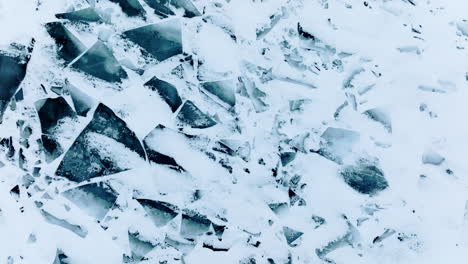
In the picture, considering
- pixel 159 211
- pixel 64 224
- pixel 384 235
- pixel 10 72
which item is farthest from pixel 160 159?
pixel 384 235

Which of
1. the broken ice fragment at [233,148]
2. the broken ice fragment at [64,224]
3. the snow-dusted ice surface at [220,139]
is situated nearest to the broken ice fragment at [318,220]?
the snow-dusted ice surface at [220,139]

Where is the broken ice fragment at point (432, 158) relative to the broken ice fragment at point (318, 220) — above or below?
above

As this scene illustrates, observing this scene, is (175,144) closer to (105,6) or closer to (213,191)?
(213,191)

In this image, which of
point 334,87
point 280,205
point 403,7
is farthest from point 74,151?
point 403,7

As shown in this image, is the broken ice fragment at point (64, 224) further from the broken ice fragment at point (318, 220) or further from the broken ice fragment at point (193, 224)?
the broken ice fragment at point (318, 220)

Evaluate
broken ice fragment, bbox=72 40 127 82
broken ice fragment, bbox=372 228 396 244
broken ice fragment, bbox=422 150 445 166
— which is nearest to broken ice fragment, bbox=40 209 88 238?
broken ice fragment, bbox=72 40 127 82

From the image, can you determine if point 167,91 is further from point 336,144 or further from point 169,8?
point 336,144
